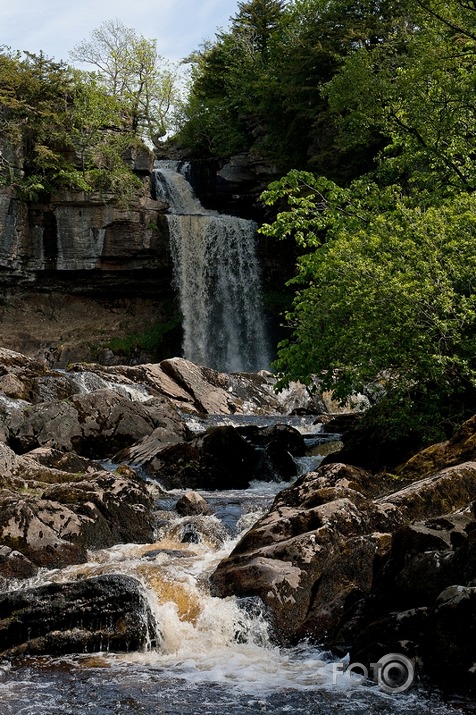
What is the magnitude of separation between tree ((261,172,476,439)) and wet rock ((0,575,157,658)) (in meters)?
6.31

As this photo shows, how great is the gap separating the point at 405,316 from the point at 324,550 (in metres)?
5.45

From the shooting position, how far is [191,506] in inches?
488

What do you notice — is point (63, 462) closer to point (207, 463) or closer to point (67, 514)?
point (207, 463)

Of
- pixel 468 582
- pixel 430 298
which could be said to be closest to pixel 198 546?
pixel 468 582

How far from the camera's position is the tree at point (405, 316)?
12.9 metres

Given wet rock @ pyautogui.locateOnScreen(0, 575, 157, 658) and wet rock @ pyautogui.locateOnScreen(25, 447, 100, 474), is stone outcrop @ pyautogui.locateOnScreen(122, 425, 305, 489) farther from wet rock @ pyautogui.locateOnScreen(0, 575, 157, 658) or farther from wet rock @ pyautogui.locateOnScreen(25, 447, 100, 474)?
wet rock @ pyautogui.locateOnScreen(0, 575, 157, 658)

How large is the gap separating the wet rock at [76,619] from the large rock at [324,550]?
110 centimetres

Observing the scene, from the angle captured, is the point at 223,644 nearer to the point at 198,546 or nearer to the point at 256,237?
the point at 198,546

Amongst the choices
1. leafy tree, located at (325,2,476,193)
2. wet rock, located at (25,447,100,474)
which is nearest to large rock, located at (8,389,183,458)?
wet rock, located at (25,447,100,474)

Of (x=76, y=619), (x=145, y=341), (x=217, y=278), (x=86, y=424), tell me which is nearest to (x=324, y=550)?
(x=76, y=619)

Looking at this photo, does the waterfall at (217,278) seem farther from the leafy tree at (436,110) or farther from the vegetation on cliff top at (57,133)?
the leafy tree at (436,110)

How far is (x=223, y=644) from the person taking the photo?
25.3 ft

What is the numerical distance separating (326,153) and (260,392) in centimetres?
1066

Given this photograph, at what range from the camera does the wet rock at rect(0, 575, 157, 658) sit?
7496 millimetres
